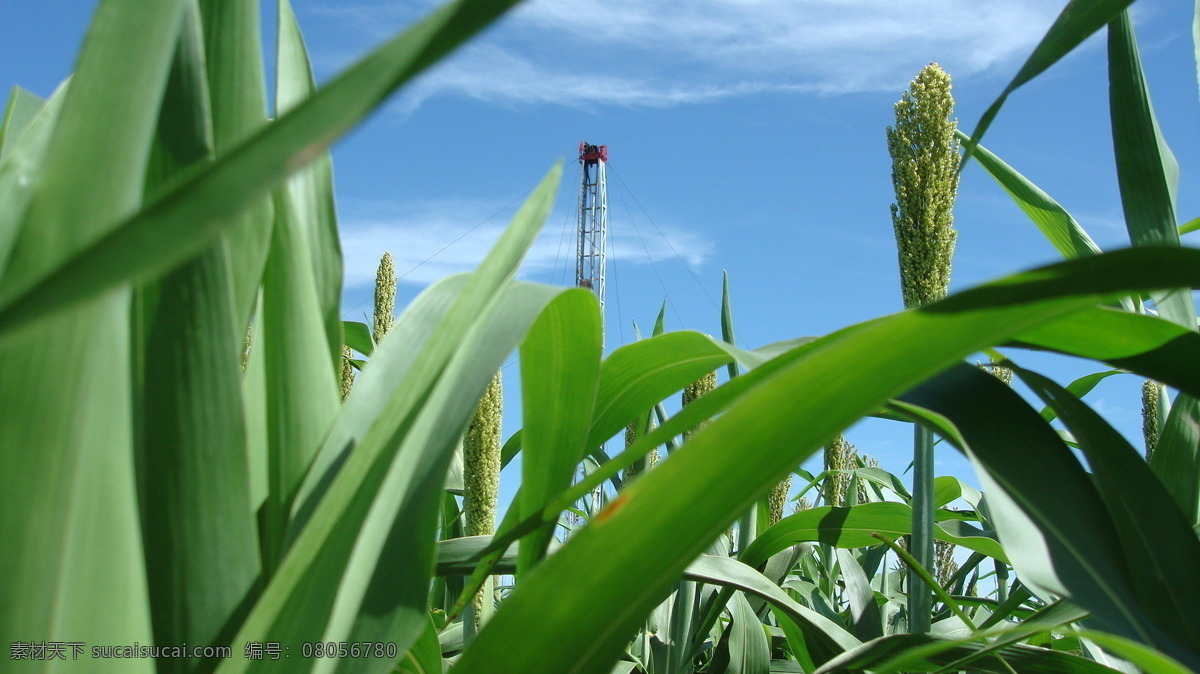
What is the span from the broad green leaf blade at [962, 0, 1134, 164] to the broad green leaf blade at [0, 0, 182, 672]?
22.4 inches

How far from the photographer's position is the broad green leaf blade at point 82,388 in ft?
1.35

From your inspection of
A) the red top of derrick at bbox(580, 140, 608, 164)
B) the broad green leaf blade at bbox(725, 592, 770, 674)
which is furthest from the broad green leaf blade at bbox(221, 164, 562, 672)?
the red top of derrick at bbox(580, 140, 608, 164)

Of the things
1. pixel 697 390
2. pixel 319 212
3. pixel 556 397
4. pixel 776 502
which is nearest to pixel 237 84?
pixel 319 212

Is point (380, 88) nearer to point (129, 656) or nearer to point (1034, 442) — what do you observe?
point (129, 656)

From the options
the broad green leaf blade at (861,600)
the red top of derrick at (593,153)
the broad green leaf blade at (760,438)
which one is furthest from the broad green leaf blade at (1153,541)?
the red top of derrick at (593,153)

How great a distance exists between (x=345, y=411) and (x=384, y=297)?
6.53ft

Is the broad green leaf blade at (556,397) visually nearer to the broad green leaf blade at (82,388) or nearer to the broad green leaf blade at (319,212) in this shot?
the broad green leaf blade at (319,212)

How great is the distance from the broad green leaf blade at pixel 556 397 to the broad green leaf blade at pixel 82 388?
A: 367mm

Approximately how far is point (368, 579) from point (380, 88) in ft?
1.27

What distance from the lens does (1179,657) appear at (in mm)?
566

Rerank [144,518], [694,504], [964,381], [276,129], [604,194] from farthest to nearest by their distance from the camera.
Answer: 1. [604,194]
2. [964,381]
3. [144,518]
4. [694,504]
5. [276,129]

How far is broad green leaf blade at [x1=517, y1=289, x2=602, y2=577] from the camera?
756 mm

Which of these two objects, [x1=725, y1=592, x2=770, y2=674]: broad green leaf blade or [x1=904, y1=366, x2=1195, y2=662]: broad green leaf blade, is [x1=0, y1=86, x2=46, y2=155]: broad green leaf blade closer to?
[x1=904, y1=366, x2=1195, y2=662]: broad green leaf blade

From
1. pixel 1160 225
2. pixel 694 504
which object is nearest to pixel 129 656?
pixel 694 504
